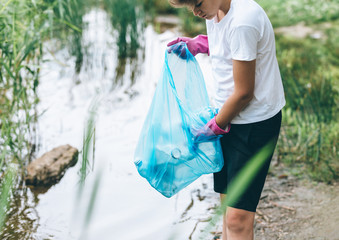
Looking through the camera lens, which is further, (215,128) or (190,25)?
(190,25)

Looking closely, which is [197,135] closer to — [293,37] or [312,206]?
[312,206]

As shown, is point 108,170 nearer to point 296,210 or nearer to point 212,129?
point 296,210

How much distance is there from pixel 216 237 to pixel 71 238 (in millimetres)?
776

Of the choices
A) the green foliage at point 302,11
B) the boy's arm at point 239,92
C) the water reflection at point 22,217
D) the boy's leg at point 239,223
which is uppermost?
the green foliage at point 302,11

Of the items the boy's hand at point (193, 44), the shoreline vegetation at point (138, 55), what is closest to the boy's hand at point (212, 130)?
the boy's hand at point (193, 44)

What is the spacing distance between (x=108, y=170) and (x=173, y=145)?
140cm

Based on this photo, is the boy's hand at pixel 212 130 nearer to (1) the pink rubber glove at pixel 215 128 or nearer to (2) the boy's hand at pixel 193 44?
(1) the pink rubber glove at pixel 215 128

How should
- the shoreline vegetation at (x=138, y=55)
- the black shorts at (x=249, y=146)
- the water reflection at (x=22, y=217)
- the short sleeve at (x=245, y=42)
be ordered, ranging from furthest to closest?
the shoreline vegetation at (x=138, y=55) → the water reflection at (x=22, y=217) → the black shorts at (x=249, y=146) → the short sleeve at (x=245, y=42)

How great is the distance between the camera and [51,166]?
9.03ft

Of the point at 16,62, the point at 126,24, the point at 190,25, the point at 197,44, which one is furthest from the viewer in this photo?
the point at 190,25

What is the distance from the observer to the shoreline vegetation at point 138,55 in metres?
2.62

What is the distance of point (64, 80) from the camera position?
14.6ft

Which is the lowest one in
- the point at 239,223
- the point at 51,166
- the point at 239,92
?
the point at 51,166

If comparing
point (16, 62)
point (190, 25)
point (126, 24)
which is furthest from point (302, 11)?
point (16, 62)
